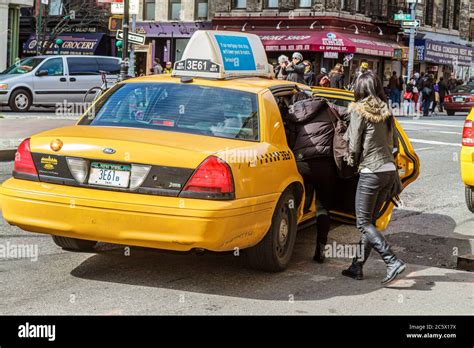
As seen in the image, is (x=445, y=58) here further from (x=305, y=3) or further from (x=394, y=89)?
(x=394, y=89)

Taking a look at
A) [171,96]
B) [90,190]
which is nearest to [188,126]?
[171,96]

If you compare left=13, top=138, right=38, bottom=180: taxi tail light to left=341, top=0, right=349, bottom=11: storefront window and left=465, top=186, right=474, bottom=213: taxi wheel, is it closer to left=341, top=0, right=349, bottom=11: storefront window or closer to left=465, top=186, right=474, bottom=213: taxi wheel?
left=465, top=186, right=474, bottom=213: taxi wheel

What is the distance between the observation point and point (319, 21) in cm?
3966

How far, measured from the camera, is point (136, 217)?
19.0 ft

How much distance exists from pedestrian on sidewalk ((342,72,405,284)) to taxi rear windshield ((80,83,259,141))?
32.2 inches

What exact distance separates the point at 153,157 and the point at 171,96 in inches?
40.7

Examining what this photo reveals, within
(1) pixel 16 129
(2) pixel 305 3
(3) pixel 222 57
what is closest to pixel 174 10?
(2) pixel 305 3

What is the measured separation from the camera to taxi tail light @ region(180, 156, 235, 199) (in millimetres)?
5801

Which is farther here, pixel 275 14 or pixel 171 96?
pixel 275 14

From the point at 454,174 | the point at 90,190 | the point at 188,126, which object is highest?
the point at 188,126

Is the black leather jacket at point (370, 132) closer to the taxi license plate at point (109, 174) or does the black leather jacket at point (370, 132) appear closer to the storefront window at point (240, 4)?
the taxi license plate at point (109, 174)

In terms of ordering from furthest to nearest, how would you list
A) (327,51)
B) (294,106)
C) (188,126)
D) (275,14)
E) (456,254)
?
(275,14)
(327,51)
(456,254)
(294,106)
(188,126)
